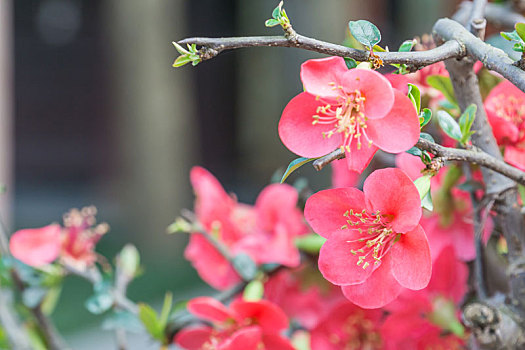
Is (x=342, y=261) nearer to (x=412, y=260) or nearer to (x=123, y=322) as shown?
(x=412, y=260)

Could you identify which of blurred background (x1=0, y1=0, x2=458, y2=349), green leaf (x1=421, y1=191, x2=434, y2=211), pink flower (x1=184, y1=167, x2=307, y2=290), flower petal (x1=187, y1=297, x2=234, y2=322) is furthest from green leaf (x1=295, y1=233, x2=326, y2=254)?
blurred background (x1=0, y1=0, x2=458, y2=349)

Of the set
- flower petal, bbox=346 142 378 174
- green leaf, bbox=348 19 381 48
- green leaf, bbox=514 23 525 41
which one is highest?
green leaf, bbox=514 23 525 41

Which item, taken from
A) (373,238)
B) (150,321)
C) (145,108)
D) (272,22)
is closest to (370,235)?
(373,238)

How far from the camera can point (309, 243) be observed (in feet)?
1.61

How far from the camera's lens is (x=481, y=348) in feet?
1.13

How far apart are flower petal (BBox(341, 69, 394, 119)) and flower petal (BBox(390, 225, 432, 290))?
2.1 inches

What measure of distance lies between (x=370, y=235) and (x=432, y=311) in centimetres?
14

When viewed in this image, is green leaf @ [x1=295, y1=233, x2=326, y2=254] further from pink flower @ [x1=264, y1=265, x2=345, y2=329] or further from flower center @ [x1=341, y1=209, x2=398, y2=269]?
flower center @ [x1=341, y1=209, x2=398, y2=269]

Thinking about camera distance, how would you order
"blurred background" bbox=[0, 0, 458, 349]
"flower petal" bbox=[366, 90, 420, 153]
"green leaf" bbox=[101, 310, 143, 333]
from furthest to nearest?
"blurred background" bbox=[0, 0, 458, 349] < "green leaf" bbox=[101, 310, 143, 333] < "flower petal" bbox=[366, 90, 420, 153]

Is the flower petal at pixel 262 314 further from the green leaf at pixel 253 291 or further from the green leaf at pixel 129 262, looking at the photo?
the green leaf at pixel 129 262

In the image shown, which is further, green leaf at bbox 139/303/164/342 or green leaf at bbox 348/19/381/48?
green leaf at bbox 139/303/164/342

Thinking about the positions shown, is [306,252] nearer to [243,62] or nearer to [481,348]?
[481,348]

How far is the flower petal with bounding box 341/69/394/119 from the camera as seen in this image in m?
0.24

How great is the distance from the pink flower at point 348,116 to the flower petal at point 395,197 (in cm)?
1
